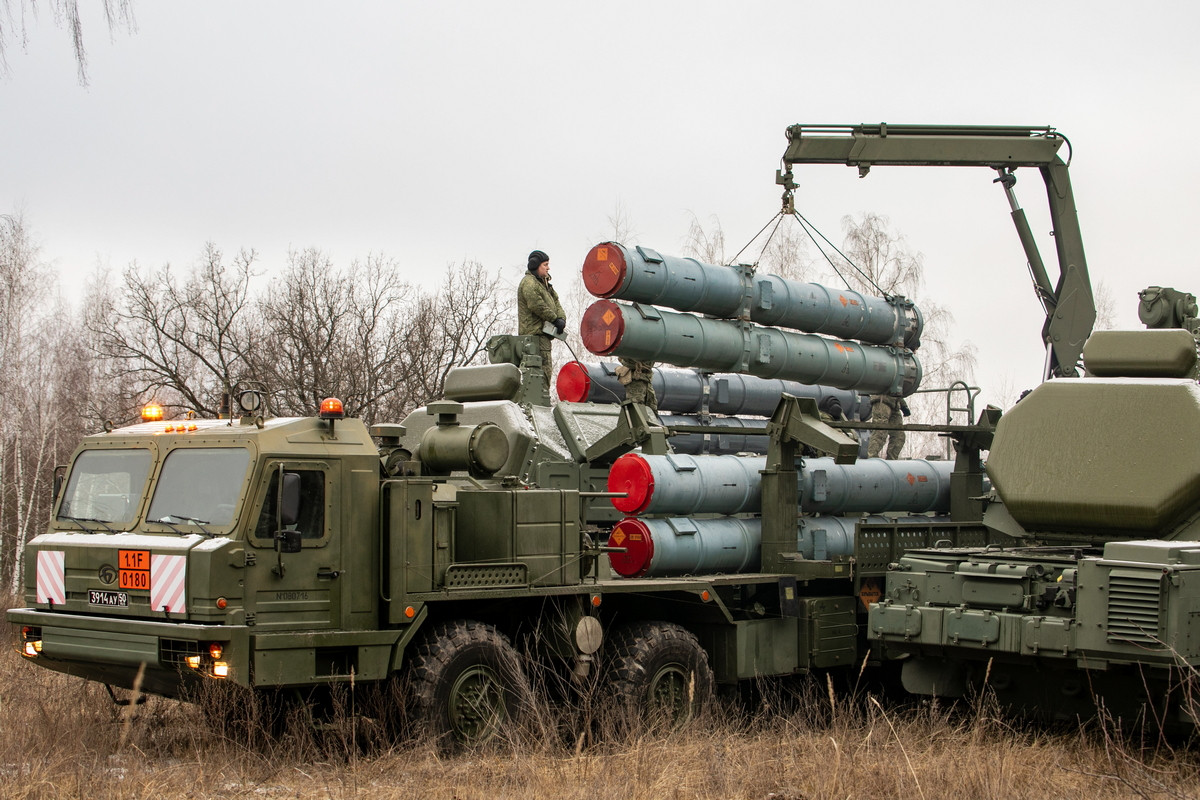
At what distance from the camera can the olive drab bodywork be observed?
8492mm

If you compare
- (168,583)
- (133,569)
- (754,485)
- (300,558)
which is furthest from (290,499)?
(754,485)

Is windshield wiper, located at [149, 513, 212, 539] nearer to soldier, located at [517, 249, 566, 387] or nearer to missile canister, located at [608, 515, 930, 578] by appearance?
missile canister, located at [608, 515, 930, 578]

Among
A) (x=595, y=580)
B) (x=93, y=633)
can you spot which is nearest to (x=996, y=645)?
(x=595, y=580)

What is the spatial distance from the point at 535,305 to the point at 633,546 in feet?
11.3

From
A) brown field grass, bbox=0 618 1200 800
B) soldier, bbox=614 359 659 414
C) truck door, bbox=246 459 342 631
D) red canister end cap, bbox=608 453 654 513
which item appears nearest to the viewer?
brown field grass, bbox=0 618 1200 800

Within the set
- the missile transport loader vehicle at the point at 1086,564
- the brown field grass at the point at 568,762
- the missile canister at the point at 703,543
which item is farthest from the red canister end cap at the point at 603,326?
Answer: the brown field grass at the point at 568,762

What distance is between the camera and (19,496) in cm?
2334

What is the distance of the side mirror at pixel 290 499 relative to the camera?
27.5 feet

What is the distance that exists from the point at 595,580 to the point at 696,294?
3.58 meters

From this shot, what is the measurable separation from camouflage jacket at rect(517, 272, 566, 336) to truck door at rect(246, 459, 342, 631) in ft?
17.1

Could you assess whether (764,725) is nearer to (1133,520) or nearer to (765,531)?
(765,531)

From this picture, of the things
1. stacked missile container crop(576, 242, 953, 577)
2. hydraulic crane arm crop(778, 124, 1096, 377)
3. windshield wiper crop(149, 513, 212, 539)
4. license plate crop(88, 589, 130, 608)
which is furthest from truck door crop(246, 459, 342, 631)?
hydraulic crane arm crop(778, 124, 1096, 377)

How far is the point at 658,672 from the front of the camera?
10391 mm

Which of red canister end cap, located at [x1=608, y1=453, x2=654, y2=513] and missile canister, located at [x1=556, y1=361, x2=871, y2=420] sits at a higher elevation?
missile canister, located at [x1=556, y1=361, x2=871, y2=420]
